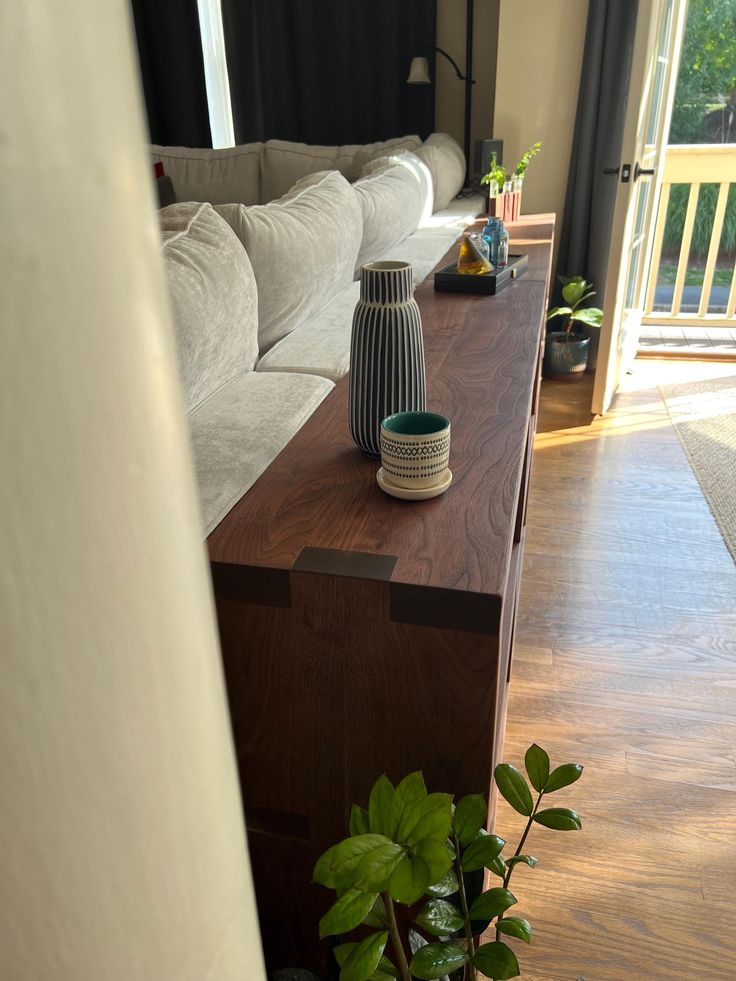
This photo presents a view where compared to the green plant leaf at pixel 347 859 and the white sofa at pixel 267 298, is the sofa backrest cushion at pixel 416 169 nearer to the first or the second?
the white sofa at pixel 267 298

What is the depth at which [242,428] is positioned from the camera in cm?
132

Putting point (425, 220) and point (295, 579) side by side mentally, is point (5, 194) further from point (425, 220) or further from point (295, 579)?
point (425, 220)

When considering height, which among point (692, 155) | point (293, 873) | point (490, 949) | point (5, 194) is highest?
point (5, 194)

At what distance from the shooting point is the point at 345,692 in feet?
3.08

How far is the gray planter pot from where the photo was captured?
3521 millimetres

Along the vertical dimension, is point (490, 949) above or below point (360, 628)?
below

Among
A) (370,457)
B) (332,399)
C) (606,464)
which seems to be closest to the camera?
(370,457)

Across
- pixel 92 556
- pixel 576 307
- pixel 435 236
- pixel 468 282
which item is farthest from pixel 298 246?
pixel 576 307

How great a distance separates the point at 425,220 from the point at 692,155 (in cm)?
171

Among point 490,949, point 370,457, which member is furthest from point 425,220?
point 490,949

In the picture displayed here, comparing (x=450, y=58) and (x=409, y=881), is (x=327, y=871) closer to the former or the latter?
(x=409, y=881)

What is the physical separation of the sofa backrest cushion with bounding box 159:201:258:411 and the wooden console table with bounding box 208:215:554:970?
327 mm

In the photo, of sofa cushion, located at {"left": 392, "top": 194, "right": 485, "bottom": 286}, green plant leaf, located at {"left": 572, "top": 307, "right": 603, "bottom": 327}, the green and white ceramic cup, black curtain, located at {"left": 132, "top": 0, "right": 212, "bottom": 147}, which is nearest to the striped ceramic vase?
the green and white ceramic cup

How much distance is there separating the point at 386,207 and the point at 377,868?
90.2 inches
